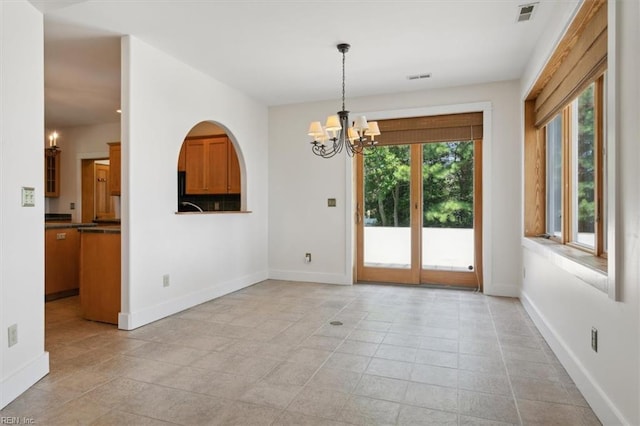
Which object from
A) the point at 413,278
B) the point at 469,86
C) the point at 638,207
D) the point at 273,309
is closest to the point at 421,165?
the point at 469,86

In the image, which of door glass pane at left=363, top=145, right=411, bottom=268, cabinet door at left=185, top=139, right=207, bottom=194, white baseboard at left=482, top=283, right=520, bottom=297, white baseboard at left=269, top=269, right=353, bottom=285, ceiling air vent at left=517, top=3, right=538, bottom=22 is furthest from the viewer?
cabinet door at left=185, top=139, right=207, bottom=194

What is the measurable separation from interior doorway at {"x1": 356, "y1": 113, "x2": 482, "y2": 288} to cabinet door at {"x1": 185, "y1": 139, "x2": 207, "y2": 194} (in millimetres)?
2606

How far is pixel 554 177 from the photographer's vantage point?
3850mm

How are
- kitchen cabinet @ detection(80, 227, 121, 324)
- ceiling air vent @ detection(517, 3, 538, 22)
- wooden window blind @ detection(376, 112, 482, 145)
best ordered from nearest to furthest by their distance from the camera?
ceiling air vent @ detection(517, 3, 538, 22) → kitchen cabinet @ detection(80, 227, 121, 324) → wooden window blind @ detection(376, 112, 482, 145)

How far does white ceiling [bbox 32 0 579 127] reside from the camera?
9.72ft

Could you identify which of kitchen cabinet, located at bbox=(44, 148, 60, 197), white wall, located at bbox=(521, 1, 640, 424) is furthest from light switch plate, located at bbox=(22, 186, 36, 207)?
kitchen cabinet, located at bbox=(44, 148, 60, 197)

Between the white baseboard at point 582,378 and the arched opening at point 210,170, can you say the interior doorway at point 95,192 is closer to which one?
the arched opening at point 210,170

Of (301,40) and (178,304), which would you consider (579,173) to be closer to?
(301,40)

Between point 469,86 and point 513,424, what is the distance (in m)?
4.07

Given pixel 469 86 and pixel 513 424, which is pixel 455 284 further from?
pixel 513 424

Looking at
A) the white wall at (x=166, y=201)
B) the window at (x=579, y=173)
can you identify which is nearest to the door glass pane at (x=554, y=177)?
the window at (x=579, y=173)

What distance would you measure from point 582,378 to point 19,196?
11.5 feet

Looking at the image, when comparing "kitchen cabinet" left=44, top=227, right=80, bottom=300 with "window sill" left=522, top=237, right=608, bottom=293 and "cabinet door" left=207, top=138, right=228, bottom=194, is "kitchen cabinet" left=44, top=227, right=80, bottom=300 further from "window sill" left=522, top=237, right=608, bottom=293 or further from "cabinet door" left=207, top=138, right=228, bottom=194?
"window sill" left=522, top=237, right=608, bottom=293

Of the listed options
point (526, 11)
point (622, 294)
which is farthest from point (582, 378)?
point (526, 11)
